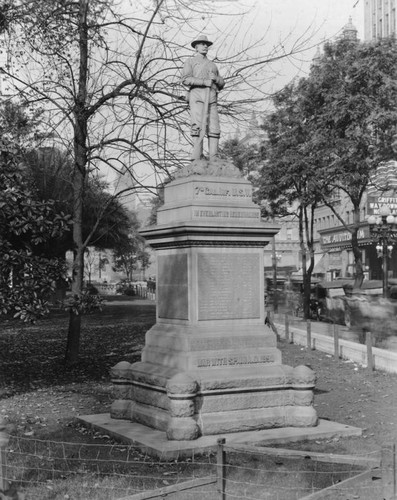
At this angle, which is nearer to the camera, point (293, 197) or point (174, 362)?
point (174, 362)

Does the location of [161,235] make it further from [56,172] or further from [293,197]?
[56,172]

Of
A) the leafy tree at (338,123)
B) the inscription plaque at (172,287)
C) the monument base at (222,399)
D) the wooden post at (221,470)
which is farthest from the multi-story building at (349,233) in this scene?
the wooden post at (221,470)

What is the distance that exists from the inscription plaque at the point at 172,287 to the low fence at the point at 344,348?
7.79 metres

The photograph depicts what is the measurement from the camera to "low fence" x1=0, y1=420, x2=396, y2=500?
20.2ft

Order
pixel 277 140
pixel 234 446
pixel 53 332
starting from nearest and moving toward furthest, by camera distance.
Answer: pixel 234 446, pixel 53 332, pixel 277 140

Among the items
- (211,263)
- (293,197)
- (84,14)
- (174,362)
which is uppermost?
(84,14)

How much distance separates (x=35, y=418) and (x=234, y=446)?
6.11 m

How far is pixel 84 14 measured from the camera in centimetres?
1670

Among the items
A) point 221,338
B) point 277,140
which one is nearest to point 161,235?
point 221,338

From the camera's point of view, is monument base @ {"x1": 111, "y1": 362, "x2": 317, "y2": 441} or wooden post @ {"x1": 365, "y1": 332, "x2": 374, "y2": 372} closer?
monument base @ {"x1": 111, "y1": 362, "x2": 317, "y2": 441}

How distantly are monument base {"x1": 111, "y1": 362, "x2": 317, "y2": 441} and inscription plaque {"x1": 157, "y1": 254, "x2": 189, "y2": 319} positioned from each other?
85 cm

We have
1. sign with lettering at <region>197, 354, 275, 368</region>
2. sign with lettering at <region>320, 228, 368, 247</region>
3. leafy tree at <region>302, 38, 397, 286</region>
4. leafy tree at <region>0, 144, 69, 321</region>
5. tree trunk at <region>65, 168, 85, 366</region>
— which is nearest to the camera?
sign with lettering at <region>197, 354, 275, 368</region>

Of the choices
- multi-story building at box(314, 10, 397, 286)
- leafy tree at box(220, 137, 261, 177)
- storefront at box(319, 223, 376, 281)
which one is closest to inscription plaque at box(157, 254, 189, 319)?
leafy tree at box(220, 137, 261, 177)

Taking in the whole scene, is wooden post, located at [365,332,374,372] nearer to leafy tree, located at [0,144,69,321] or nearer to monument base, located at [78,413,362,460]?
monument base, located at [78,413,362,460]
